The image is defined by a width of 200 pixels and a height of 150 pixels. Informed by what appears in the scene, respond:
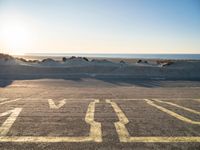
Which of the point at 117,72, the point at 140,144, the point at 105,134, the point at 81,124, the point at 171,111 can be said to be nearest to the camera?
the point at 140,144

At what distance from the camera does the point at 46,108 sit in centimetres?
973

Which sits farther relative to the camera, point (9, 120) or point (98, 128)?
point (9, 120)

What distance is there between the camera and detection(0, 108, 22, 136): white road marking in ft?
20.9

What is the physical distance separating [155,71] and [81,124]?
3372 cm

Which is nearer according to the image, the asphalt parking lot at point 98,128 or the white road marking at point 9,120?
the asphalt parking lot at point 98,128

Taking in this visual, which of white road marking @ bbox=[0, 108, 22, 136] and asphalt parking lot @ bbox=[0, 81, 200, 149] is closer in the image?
asphalt parking lot @ bbox=[0, 81, 200, 149]

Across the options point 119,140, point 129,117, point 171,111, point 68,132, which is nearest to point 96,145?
point 119,140

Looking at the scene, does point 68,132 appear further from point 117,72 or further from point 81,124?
point 117,72

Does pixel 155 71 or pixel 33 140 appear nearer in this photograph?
pixel 33 140

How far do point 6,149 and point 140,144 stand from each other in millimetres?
2645

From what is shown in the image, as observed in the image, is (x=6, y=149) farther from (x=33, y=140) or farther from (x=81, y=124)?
(x=81, y=124)

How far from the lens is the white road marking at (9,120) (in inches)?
251

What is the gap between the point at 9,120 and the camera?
24.7 feet

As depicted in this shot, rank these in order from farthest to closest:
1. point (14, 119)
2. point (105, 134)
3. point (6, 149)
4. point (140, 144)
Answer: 1. point (14, 119)
2. point (105, 134)
3. point (140, 144)
4. point (6, 149)
